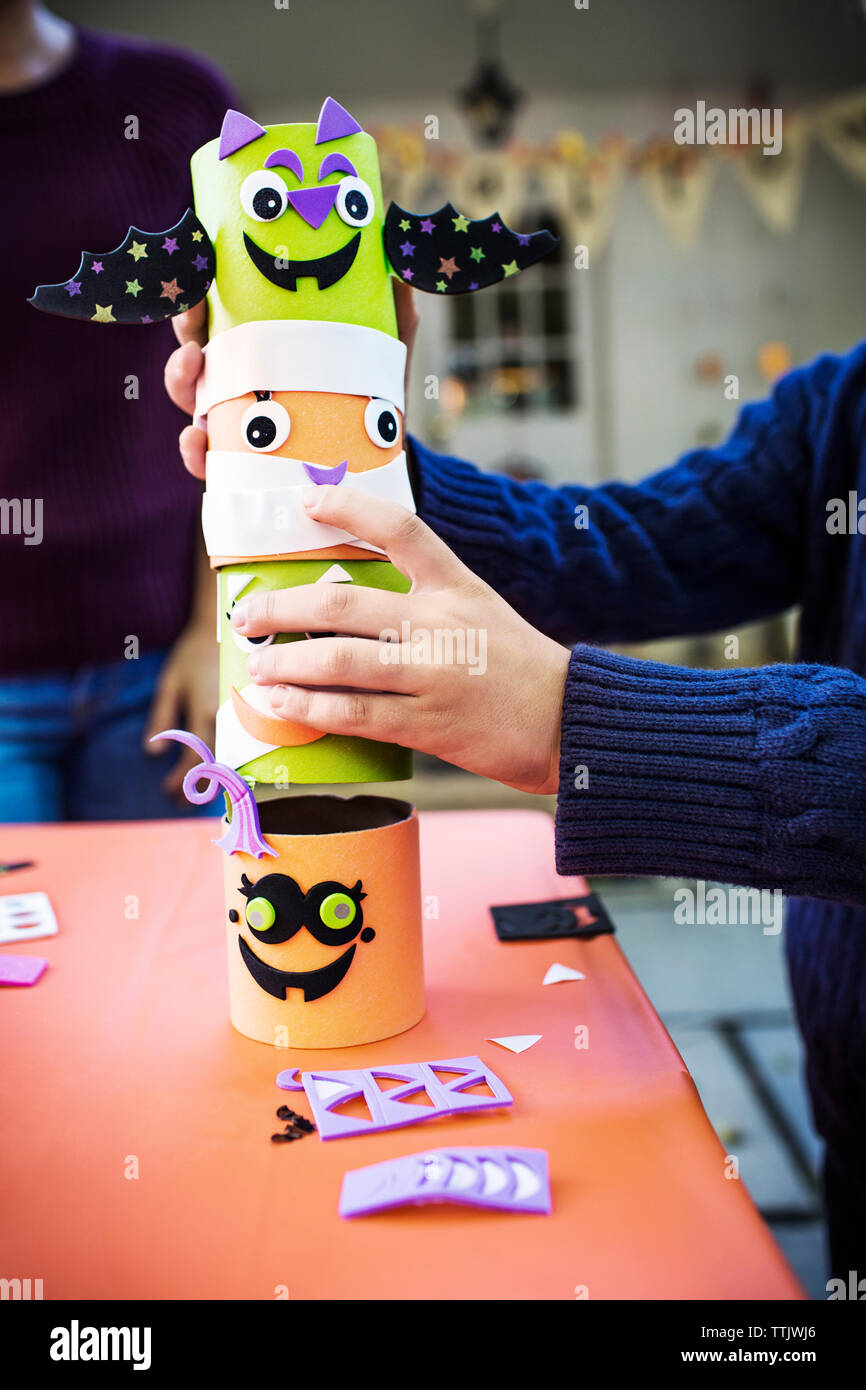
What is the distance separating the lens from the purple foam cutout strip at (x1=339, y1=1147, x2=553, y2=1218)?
1.62 feet

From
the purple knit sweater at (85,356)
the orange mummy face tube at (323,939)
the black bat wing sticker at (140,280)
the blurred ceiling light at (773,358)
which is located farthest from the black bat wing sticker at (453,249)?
the blurred ceiling light at (773,358)

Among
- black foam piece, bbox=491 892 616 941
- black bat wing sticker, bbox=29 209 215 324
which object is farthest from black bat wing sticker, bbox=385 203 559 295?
black foam piece, bbox=491 892 616 941

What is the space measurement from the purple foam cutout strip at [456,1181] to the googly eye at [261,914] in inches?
6.8

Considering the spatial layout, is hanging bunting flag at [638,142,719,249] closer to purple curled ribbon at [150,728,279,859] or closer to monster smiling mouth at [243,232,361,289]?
monster smiling mouth at [243,232,361,289]

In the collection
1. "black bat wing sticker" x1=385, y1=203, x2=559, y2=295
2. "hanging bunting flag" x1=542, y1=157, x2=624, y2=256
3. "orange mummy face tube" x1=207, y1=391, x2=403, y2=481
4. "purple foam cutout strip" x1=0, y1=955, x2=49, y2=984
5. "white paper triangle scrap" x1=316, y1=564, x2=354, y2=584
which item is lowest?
"purple foam cutout strip" x1=0, y1=955, x2=49, y2=984

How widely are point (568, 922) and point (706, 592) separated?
1.22 feet

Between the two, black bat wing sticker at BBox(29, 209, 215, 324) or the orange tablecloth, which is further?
black bat wing sticker at BBox(29, 209, 215, 324)

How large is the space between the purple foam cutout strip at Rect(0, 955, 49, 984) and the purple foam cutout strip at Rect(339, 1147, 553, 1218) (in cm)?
34

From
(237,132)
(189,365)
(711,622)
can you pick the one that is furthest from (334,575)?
(711,622)

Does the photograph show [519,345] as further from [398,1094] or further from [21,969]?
[398,1094]

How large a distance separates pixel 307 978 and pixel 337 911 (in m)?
0.05

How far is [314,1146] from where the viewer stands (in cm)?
56

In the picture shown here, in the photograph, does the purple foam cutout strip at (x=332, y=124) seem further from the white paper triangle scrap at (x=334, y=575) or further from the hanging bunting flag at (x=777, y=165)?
the hanging bunting flag at (x=777, y=165)

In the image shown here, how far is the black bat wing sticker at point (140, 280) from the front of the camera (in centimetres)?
67
